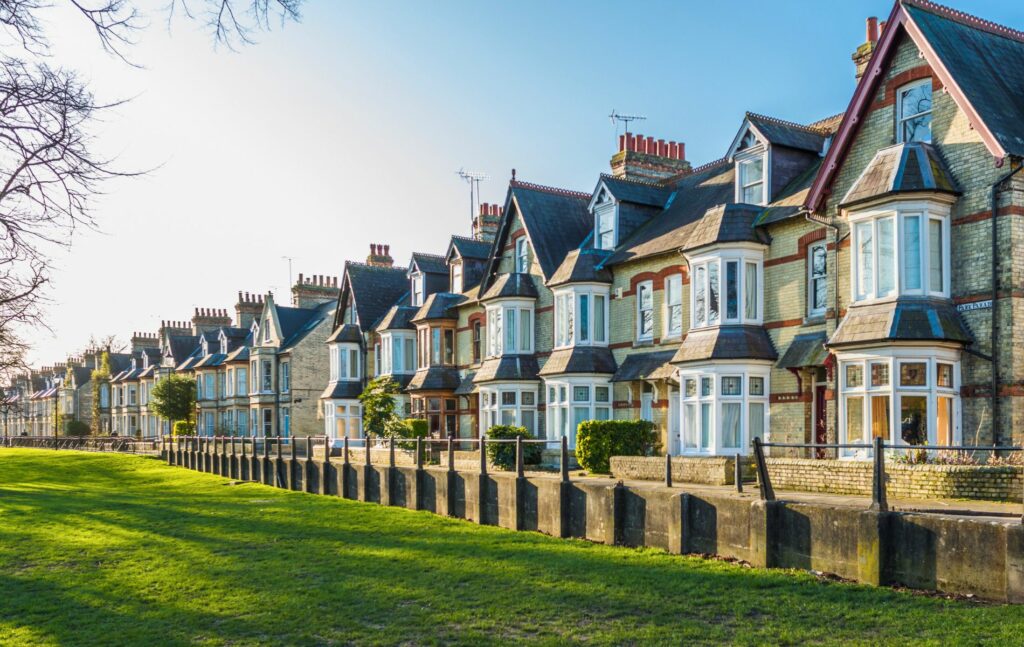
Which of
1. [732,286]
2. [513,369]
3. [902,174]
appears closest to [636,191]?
[513,369]

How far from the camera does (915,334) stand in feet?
57.8

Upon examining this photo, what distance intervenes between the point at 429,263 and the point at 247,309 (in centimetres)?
2707

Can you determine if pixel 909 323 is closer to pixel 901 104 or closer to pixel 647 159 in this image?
pixel 901 104

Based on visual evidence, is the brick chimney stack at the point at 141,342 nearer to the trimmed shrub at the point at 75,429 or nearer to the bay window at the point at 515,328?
the trimmed shrub at the point at 75,429

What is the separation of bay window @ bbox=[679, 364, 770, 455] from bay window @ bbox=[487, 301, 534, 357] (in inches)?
379

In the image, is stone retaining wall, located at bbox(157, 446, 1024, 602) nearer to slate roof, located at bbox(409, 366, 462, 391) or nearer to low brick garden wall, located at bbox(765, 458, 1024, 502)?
low brick garden wall, located at bbox(765, 458, 1024, 502)

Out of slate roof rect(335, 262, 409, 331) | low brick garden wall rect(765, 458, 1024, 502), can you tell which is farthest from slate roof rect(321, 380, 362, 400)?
low brick garden wall rect(765, 458, 1024, 502)

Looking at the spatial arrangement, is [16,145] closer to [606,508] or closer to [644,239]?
[606,508]

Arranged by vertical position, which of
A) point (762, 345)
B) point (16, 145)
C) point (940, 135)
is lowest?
point (762, 345)

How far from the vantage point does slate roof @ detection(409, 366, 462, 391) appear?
122ft

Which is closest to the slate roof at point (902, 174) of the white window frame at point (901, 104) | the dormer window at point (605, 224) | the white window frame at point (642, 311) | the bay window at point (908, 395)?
the white window frame at point (901, 104)

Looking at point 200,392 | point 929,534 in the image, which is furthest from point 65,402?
point 929,534

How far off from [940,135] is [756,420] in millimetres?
7797

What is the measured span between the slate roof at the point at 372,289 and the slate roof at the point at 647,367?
1925cm
